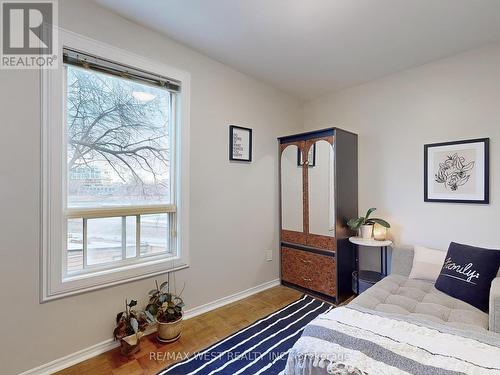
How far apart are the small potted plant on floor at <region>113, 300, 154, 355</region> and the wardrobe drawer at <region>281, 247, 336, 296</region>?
1697 mm

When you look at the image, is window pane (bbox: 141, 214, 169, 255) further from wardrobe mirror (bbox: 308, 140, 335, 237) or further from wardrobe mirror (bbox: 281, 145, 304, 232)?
wardrobe mirror (bbox: 308, 140, 335, 237)

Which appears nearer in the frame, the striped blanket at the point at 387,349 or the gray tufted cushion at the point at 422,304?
the striped blanket at the point at 387,349

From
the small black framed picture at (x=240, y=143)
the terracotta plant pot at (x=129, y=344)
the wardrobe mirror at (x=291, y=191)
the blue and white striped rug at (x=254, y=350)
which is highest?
the small black framed picture at (x=240, y=143)

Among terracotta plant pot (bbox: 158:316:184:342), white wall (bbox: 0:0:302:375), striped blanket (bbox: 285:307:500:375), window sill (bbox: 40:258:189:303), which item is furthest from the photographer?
terracotta plant pot (bbox: 158:316:184:342)

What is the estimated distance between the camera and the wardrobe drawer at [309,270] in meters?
2.67

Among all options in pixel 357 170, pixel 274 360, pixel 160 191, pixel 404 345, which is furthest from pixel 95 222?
pixel 357 170

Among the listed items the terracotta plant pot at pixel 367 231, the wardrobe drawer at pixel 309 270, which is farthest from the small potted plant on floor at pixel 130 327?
the terracotta plant pot at pixel 367 231

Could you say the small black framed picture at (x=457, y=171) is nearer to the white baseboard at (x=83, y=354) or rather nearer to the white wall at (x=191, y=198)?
the white wall at (x=191, y=198)

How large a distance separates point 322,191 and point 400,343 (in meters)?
1.79

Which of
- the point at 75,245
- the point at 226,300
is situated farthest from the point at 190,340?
the point at 75,245

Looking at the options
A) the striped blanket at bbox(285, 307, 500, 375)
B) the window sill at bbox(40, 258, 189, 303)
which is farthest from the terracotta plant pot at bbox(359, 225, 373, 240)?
the window sill at bbox(40, 258, 189, 303)

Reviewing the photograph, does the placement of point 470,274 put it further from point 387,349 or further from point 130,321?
point 130,321

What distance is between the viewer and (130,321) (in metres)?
1.87

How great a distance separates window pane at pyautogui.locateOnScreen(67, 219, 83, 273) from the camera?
5.82 ft
